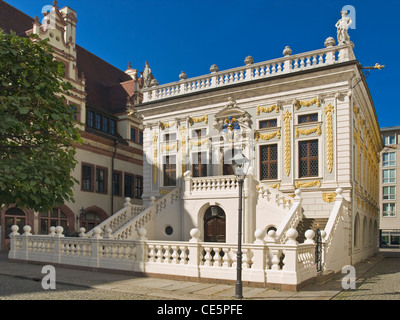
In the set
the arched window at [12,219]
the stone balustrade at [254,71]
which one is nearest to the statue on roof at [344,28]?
the stone balustrade at [254,71]

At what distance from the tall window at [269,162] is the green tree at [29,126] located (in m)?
10.6

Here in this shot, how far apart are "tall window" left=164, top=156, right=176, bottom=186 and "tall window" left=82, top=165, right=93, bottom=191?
6.96 meters

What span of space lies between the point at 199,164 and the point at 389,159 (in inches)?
2306

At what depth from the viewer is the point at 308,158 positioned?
21.5 metres

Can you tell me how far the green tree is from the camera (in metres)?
13.4

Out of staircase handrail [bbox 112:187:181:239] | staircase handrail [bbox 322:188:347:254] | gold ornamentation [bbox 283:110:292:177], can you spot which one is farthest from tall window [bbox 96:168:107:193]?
staircase handrail [bbox 322:188:347:254]

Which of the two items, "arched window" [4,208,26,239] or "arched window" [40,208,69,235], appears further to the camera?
"arched window" [40,208,69,235]

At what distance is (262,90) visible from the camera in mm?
22859

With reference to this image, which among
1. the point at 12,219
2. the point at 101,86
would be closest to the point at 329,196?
the point at 12,219

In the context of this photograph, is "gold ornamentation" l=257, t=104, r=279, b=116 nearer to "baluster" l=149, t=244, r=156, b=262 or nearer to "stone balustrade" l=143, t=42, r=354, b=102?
"stone balustrade" l=143, t=42, r=354, b=102

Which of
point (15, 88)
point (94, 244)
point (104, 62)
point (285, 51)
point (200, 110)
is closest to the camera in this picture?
point (15, 88)

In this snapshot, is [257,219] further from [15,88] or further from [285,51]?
[15,88]
